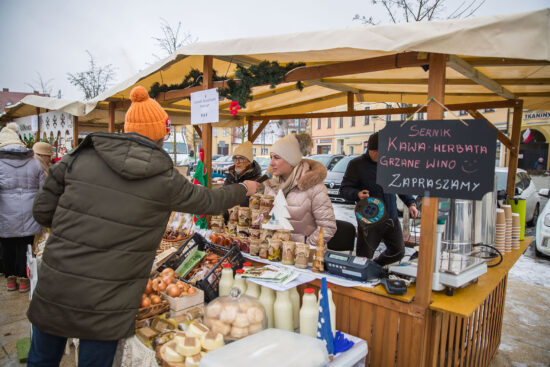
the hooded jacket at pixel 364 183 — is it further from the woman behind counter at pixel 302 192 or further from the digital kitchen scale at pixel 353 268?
the digital kitchen scale at pixel 353 268

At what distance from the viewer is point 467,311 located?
5.75ft

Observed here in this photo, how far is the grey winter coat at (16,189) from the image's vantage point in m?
4.11

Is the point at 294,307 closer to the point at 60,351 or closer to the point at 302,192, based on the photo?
the point at 302,192

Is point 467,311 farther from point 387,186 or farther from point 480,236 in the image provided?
point 480,236

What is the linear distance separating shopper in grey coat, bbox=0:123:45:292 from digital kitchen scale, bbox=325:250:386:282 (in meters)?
4.09

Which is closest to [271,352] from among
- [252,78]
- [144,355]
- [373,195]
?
[144,355]

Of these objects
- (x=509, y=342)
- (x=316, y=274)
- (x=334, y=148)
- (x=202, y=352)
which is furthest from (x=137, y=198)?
(x=334, y=148)

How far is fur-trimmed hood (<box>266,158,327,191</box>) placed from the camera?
272cm

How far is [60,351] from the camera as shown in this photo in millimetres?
1666

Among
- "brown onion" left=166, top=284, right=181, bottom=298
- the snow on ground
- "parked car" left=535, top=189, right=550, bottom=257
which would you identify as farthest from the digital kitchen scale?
"parked car" left=535, top=189, right=550, bottom=257

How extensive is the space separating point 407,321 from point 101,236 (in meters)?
1.64

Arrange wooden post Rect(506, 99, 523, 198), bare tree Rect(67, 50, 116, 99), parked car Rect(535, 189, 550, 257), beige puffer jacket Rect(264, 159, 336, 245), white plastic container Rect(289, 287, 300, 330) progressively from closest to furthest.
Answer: white plastic container Rect(289, 287, 300, 330) → beige puffer jacket Rect(264, 159, 336, 245) → wooden post Rect(506, 99, 523, 198) → parked car Rect(535, 189, 550, 257) → bare tree Rect(67, 50, 116, 99)

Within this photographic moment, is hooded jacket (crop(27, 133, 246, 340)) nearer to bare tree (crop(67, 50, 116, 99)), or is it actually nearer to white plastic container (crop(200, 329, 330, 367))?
white plastic container (crop(200, 329, 330, 367))

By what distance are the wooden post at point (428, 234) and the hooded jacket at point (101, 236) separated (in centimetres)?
136
